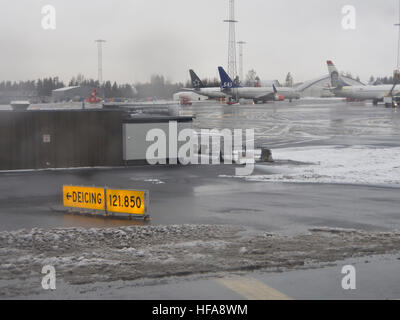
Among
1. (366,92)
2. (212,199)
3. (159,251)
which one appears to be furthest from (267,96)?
(159,251)

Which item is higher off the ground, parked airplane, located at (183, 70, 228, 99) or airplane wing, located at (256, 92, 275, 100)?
parked airplane, located at (183, 70, 228, 99)

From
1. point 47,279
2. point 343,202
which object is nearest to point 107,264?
point 47,279

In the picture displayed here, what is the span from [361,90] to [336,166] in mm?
91250

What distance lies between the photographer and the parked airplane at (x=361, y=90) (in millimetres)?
112375

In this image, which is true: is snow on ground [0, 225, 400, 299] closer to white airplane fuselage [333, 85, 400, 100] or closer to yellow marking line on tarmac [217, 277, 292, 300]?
yellow marking line on tarmac [217, 277, 292, 300]

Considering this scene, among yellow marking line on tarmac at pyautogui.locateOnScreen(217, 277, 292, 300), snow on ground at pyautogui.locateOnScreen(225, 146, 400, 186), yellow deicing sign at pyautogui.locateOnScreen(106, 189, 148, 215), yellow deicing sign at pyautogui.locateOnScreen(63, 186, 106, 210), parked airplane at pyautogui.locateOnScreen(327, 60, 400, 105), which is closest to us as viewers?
yellow marking line on tarmac at pyautogui.locateOnScreen(217, 277, 292, 300)

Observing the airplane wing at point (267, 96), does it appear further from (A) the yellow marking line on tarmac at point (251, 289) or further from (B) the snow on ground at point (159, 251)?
(A) the yellow marking line on tarmac at point (251, 289)

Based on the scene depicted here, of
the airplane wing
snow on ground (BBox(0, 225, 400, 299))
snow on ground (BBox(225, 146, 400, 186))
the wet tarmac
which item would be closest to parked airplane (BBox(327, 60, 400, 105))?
the airplane wing

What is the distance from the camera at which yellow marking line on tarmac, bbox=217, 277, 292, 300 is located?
10570 mm

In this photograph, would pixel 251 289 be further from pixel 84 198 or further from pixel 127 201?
pixel 84 198

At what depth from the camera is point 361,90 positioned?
118 metres

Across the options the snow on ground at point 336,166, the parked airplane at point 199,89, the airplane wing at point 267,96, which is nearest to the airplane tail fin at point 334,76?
the airplane wing at point 267,96

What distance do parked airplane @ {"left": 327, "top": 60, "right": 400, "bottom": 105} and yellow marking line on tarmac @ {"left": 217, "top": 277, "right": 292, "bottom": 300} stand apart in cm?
10165
